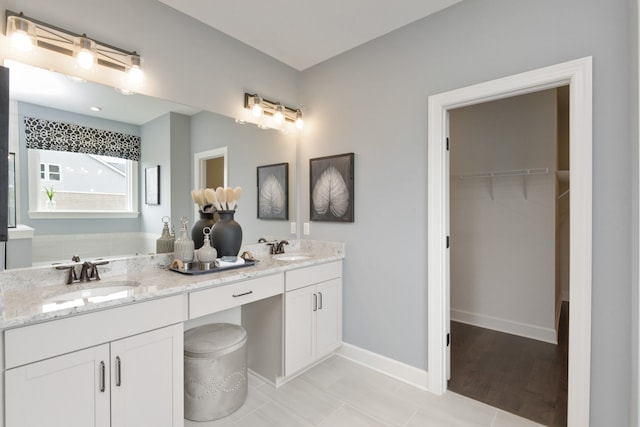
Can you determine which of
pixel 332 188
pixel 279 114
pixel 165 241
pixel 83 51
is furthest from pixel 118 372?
pixel 279 114

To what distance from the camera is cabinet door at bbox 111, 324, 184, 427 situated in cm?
140

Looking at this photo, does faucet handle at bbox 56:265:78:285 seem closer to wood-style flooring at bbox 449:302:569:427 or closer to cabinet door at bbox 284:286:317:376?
cabinet door at bbox 284:286:317:376

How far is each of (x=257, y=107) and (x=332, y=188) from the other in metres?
0.95

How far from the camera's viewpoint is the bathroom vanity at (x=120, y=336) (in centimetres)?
119

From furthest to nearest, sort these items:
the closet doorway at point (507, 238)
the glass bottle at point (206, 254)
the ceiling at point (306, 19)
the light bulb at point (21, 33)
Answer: the closet doorway at point (507, 238) → the ceiling at point (306, 19) → the glass bottle at point (206, 254) → the light bulb at point (21, 33)

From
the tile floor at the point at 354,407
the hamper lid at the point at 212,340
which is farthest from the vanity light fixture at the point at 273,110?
the tile floor at the point at 354,407

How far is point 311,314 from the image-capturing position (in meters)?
2.41

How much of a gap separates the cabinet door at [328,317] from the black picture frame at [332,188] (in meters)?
0.61

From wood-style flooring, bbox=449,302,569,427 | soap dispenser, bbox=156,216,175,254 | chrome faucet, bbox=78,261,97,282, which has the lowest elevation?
wood-style flooring, bbox=449,302,569,427

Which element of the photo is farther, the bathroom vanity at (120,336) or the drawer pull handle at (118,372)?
the drawer pull handle at (118,372)

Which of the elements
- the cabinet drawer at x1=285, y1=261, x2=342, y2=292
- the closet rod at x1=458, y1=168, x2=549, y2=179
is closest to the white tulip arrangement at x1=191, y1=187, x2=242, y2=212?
the cabinet drawer at x1=285, y1=261, x2=342, y2=292

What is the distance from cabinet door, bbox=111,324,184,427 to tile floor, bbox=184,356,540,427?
1.30ft

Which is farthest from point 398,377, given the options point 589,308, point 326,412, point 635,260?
point 635,260

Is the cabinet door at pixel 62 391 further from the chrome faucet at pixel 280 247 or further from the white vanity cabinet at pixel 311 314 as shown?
the chrome faucet at pixel 280 247
